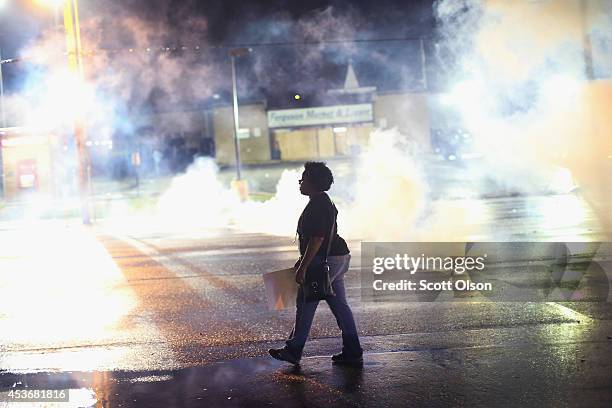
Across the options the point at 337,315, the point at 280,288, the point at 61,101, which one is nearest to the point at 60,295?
the point at 280,288

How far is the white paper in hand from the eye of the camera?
17.3ft

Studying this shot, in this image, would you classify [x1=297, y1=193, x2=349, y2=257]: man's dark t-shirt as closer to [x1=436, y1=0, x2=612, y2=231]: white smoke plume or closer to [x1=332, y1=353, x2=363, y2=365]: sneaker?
[x1=332, y1=353, x2=363, y2=365]: sneaker

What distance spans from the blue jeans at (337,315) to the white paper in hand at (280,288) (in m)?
0.17

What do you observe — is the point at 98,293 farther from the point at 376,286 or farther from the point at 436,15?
the point at 436,15

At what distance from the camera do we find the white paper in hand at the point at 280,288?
5277mm

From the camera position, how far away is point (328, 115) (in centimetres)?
3978

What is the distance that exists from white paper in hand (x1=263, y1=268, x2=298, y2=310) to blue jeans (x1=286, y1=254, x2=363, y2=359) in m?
0.17

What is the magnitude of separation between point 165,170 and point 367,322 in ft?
131

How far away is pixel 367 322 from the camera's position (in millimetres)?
6477

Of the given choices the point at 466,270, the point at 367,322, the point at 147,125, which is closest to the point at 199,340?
the point at 367,322

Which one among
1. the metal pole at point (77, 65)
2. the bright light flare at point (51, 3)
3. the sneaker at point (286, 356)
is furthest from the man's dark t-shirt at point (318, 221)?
the bright light flare at point (51, 3)
